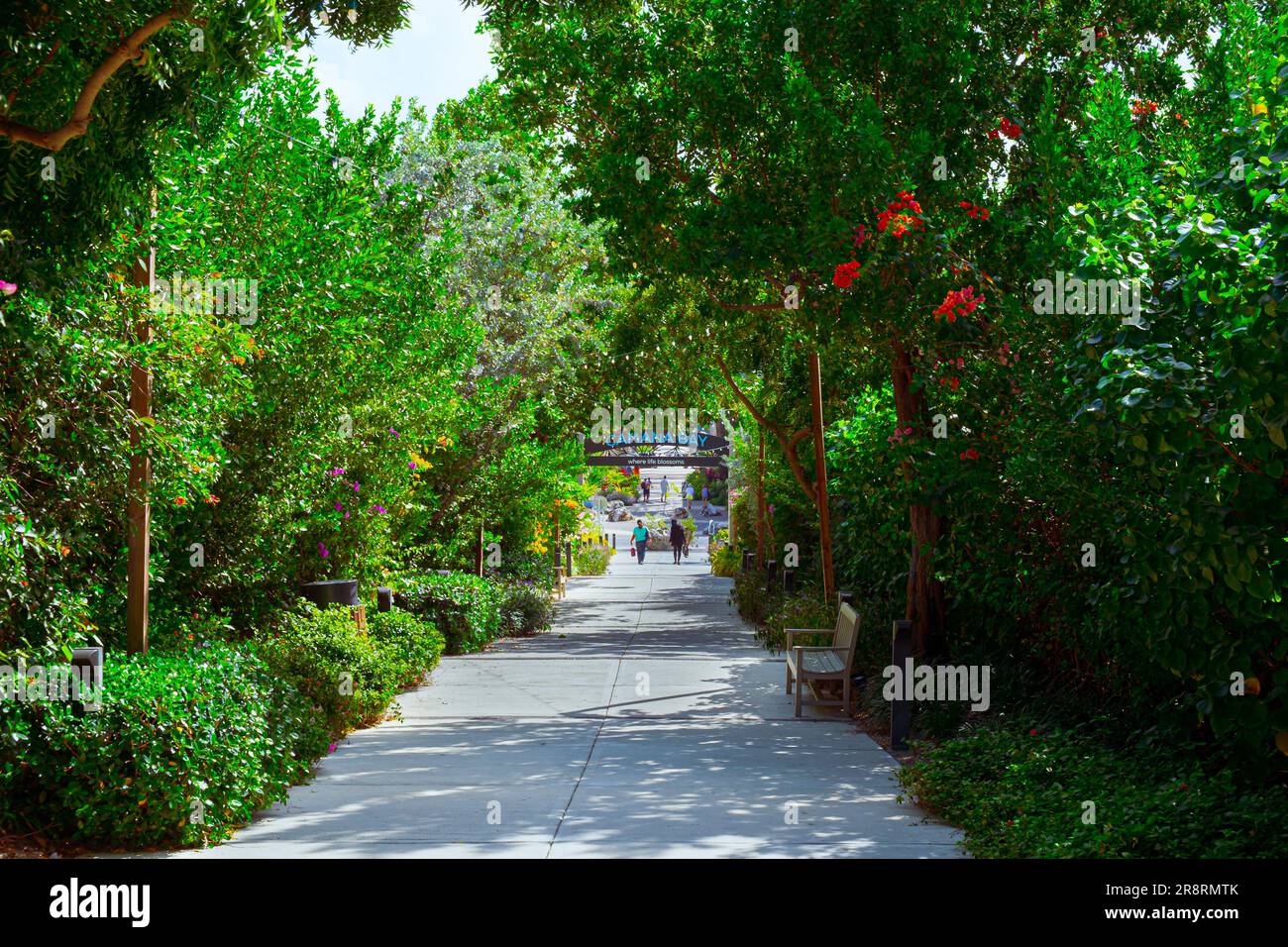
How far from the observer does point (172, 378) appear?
7.44 metres

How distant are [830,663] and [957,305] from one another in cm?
416

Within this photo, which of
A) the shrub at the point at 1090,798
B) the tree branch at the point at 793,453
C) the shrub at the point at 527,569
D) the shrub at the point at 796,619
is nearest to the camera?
the shrub at the point at 1090,798

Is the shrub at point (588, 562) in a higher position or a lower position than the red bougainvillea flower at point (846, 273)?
lower

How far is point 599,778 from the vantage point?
349 inches

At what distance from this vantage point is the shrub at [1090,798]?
6.05m

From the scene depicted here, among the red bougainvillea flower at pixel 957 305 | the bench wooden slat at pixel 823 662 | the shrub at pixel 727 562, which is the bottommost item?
the bench wooden slat at pixel 823 662

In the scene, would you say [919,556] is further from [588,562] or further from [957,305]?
[588,562]

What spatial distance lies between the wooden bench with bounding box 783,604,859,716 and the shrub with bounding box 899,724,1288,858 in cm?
322

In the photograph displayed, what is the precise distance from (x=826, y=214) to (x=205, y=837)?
6096 millimetres

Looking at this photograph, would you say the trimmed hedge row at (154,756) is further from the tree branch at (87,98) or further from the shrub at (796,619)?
the shrub at (796,619)

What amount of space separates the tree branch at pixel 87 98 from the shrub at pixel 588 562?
35939 mm

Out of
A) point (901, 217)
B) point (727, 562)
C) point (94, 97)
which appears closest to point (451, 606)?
point (901, 217)

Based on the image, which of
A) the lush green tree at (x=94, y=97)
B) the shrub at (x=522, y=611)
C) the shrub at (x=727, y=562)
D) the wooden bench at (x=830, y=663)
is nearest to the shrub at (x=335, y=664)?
the wooden bench at (x=830, y=663)

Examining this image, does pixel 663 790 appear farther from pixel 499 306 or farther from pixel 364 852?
pixel 499 306
